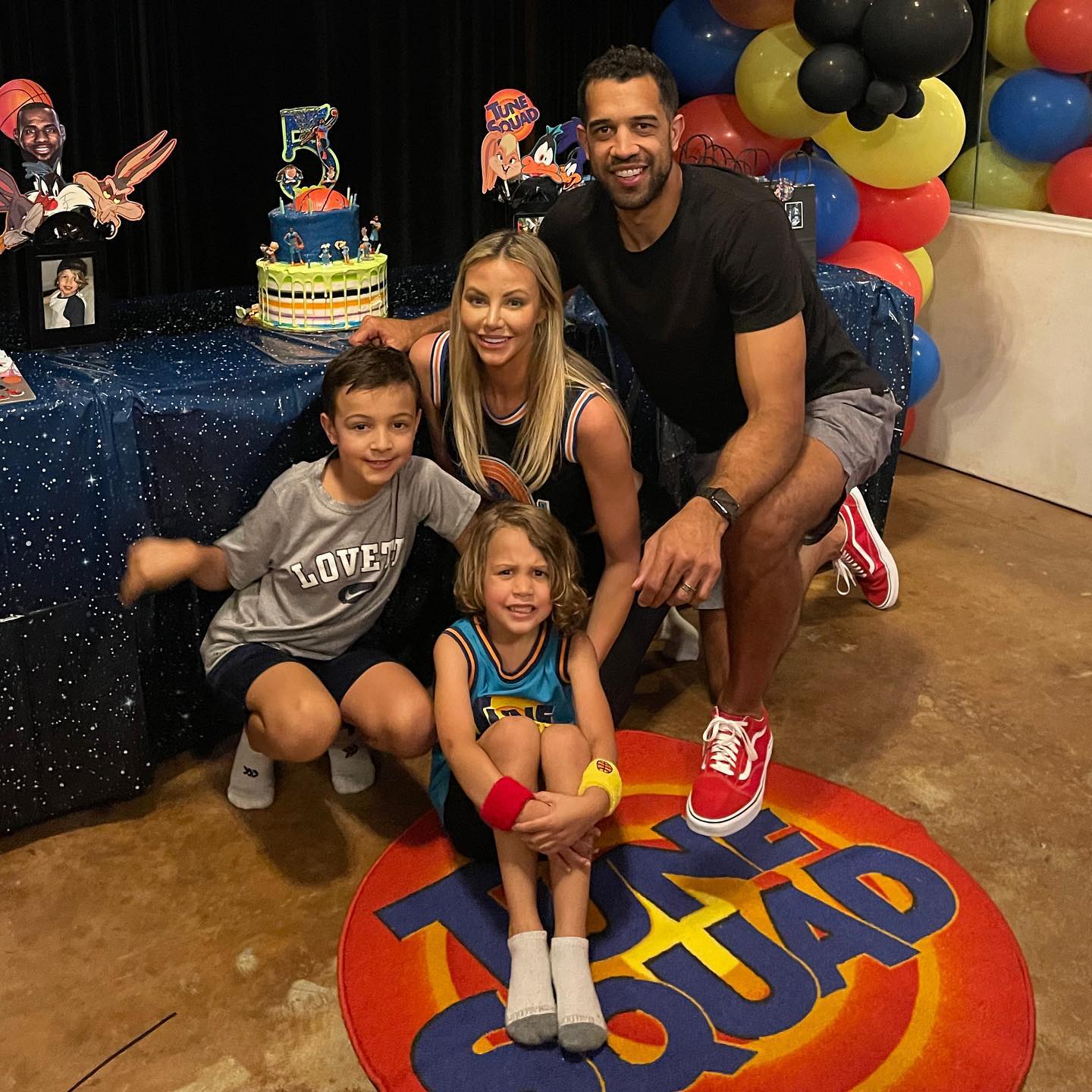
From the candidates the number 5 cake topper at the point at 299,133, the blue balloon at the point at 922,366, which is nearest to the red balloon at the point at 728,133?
the blue balloon at the point at 922,366

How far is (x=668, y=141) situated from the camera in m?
2.30

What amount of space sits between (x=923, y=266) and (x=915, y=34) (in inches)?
37.7

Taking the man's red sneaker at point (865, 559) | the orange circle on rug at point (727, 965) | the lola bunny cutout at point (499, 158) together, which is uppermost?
the lola bunny cutout at point (499, 158)

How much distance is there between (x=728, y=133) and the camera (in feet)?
11.7

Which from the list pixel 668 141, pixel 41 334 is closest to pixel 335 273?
pixel 41 334

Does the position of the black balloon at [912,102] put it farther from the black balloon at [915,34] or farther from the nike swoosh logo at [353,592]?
the nike swoosh logo at [353,592]

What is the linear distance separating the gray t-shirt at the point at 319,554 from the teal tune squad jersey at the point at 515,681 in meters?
0.22

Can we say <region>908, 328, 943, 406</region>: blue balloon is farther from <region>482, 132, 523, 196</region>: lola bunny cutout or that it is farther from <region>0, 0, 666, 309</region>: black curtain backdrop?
<region>482, 132, 523, 196</region>: lola bunny cutout

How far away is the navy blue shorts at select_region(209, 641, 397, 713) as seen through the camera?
2281 millimetres

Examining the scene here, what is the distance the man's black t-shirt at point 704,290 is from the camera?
7.48 feet

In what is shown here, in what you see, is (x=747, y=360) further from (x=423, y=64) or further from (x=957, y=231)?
(x=957, y=231)

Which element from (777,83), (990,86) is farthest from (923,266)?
(777,83)

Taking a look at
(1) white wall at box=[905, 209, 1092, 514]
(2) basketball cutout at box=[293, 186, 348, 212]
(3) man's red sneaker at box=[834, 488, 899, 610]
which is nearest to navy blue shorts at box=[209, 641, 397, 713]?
(2) basketball cutout at box=[293, 186, 348, 212]

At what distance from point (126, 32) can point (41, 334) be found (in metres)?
0.83
